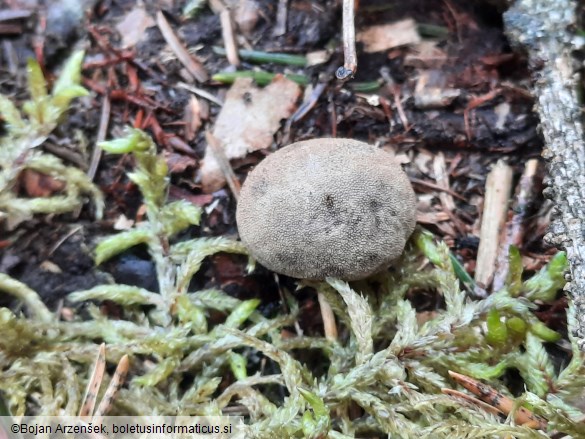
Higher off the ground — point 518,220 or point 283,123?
point 283,123

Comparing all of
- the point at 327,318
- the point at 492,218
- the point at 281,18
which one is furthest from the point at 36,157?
the point at 492,218

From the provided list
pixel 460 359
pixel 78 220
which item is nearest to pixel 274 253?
pixel 460 359

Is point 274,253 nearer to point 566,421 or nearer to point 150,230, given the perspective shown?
point 150,230

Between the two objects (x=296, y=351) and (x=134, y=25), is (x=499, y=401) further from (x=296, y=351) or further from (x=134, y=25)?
(x=134, y=25)

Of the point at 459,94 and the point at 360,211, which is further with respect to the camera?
the point at 459,94

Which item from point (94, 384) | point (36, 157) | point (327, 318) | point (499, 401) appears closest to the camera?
point (499, 401)

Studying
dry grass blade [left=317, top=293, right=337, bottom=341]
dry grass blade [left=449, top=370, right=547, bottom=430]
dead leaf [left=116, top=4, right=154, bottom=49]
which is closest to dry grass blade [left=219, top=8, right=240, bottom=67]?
dead leaf [left=116, top=4, right=154, bottom=49]

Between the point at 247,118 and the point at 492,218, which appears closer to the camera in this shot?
the point at 492,218
